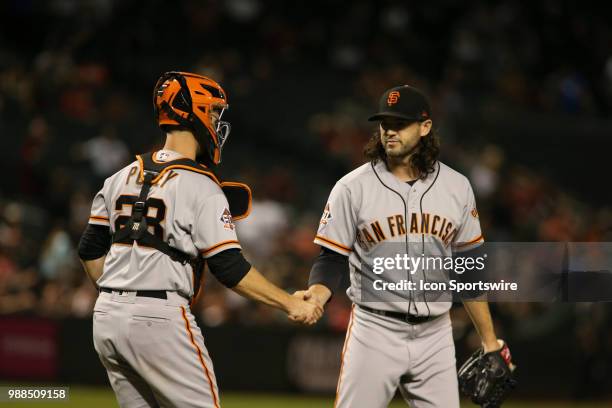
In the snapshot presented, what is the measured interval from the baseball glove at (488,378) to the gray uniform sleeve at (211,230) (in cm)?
169

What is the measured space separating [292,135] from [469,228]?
11131mm

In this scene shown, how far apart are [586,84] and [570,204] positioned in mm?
3505

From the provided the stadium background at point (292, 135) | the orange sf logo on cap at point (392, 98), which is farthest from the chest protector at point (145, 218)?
the stadium background at point (292, 135)

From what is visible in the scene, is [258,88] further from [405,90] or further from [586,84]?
[405,90]

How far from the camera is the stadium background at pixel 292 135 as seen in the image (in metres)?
12.3

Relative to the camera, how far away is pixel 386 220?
18.3ft

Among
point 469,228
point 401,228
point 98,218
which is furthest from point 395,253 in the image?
point 98,218

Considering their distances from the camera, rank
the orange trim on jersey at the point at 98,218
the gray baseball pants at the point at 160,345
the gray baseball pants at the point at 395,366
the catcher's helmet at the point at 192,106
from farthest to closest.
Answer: the gray baseball pants at the point at 395,366, the orange trim on jersey at the point at 98,218, the catcher's helmet at the point at 192,106, the gray baseball pants at the point at 160,345

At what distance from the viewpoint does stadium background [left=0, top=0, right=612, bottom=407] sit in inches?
483

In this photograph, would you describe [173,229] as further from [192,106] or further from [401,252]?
[401,252]

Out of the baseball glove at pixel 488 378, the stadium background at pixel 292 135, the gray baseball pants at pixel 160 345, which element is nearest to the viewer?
the gray baseball pants at pixel 160 345

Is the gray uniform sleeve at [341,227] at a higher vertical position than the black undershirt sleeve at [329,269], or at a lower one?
higher

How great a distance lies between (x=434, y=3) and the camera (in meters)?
19.1

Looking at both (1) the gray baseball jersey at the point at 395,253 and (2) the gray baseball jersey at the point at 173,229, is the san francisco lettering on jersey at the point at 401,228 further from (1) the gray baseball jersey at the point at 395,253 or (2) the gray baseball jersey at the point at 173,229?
(2) the gray baseball jersey at the point at 173,229
